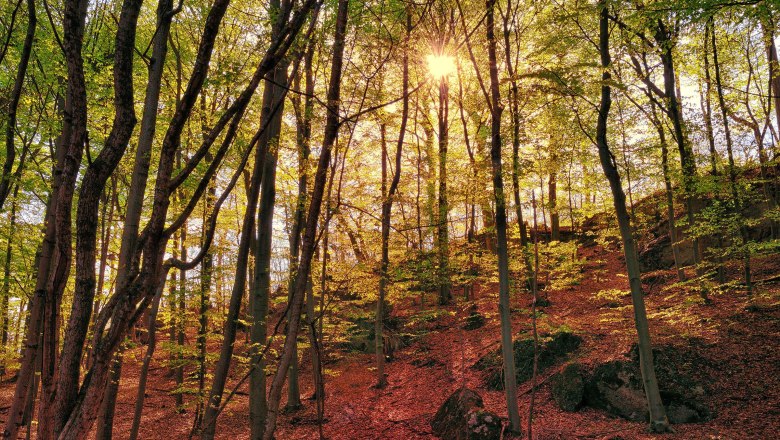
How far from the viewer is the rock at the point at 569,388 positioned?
28.3 ft

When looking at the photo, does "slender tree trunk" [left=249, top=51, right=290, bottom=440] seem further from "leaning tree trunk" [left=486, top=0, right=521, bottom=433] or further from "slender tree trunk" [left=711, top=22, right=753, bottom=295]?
"slender tree trunk" [left=711, top=22, right=753, bottom=295]

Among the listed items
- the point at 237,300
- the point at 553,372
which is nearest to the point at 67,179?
the point at 237,300

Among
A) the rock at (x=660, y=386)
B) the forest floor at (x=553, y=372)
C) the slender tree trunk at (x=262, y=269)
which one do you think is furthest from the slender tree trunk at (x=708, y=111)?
the slender tree trunk at (x=262, y=269)

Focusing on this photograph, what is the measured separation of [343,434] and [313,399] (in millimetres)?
3438

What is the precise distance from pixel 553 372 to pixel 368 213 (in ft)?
30.8

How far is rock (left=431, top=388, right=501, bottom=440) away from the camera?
289 inches

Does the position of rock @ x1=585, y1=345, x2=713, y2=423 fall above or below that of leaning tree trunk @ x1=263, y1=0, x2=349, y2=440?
below

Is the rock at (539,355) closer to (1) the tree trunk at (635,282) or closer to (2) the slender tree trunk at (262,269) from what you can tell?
(1) the tree trunk at (635,282)

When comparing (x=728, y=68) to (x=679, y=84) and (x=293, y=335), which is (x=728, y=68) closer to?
(x=679, y=84)

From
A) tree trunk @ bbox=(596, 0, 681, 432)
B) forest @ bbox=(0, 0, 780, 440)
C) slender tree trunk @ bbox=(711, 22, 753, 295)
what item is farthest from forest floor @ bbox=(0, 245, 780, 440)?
slender tree trunk @ bbox=(711, 22, 753, 295)

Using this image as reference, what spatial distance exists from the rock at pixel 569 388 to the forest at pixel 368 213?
0.04 meters

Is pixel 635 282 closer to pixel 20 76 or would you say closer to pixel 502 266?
pixel 502 266

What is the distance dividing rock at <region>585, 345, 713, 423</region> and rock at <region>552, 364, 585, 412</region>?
0.17 metres

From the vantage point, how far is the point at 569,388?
8.85m
